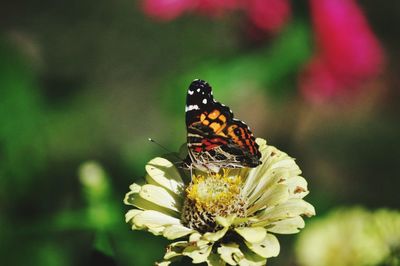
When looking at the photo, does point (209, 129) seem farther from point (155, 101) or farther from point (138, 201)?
point (155, 101)

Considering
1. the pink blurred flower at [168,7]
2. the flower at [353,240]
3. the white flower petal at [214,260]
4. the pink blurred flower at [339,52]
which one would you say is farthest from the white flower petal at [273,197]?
the pink blurred flower at [168,7]

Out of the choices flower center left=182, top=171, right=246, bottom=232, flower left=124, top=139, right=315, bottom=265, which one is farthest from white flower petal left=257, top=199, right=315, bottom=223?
flower center left=182, top=171, right=246, bottom=232

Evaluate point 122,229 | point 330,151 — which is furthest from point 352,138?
point 122,229

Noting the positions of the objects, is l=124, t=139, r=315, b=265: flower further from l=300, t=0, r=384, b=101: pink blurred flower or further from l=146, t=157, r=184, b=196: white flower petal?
l=300, t=0, r=384, b=101: pink blurred flower

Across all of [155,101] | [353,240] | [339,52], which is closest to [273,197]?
[353,240]

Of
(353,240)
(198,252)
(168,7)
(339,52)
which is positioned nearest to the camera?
(198,252)

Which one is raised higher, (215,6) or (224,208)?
(215,6)

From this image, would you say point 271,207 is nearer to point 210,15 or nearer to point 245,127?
point 245,127

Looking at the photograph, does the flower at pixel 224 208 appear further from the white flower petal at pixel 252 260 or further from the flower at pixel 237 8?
the flower at pixel 237 8
